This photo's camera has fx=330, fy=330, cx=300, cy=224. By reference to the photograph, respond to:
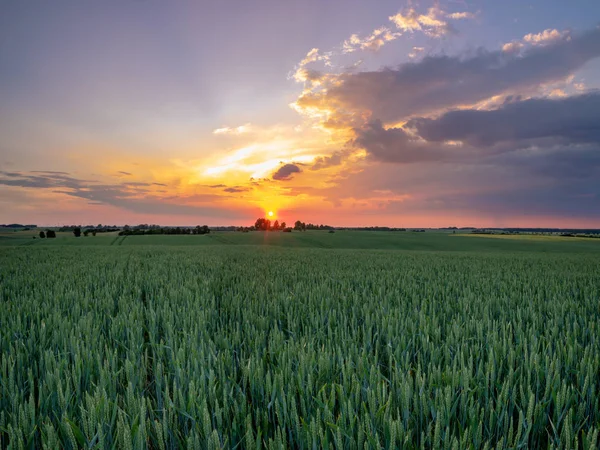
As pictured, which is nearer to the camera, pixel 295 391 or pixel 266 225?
pixel 295 391

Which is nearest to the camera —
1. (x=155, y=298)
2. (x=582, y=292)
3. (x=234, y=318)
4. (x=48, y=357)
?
(x=48, y=357)

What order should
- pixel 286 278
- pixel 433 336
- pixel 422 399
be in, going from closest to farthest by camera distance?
pixel 422 399 < pixel 433 336 < pixel 286 278

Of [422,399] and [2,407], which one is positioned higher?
[422,399]

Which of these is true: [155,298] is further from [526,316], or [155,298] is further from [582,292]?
[582,292]

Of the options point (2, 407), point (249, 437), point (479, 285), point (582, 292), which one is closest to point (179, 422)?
point (249, 437)

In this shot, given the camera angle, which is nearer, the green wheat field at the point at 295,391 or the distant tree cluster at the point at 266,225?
the green wheat field at the point at 295,391

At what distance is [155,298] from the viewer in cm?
701

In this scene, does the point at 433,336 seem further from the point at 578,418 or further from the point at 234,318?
the point at 234,318

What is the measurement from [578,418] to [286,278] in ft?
26.5

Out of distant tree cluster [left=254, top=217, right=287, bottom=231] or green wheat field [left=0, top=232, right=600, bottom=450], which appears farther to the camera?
distant tree cluster [left=254, top=217, right=287, bottom=231]

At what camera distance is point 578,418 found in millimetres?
2338

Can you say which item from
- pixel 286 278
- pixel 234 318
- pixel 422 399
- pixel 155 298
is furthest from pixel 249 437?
pixel 286 278

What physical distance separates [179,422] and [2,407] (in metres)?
1.51

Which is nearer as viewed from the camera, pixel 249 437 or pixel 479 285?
pixel 249 437
